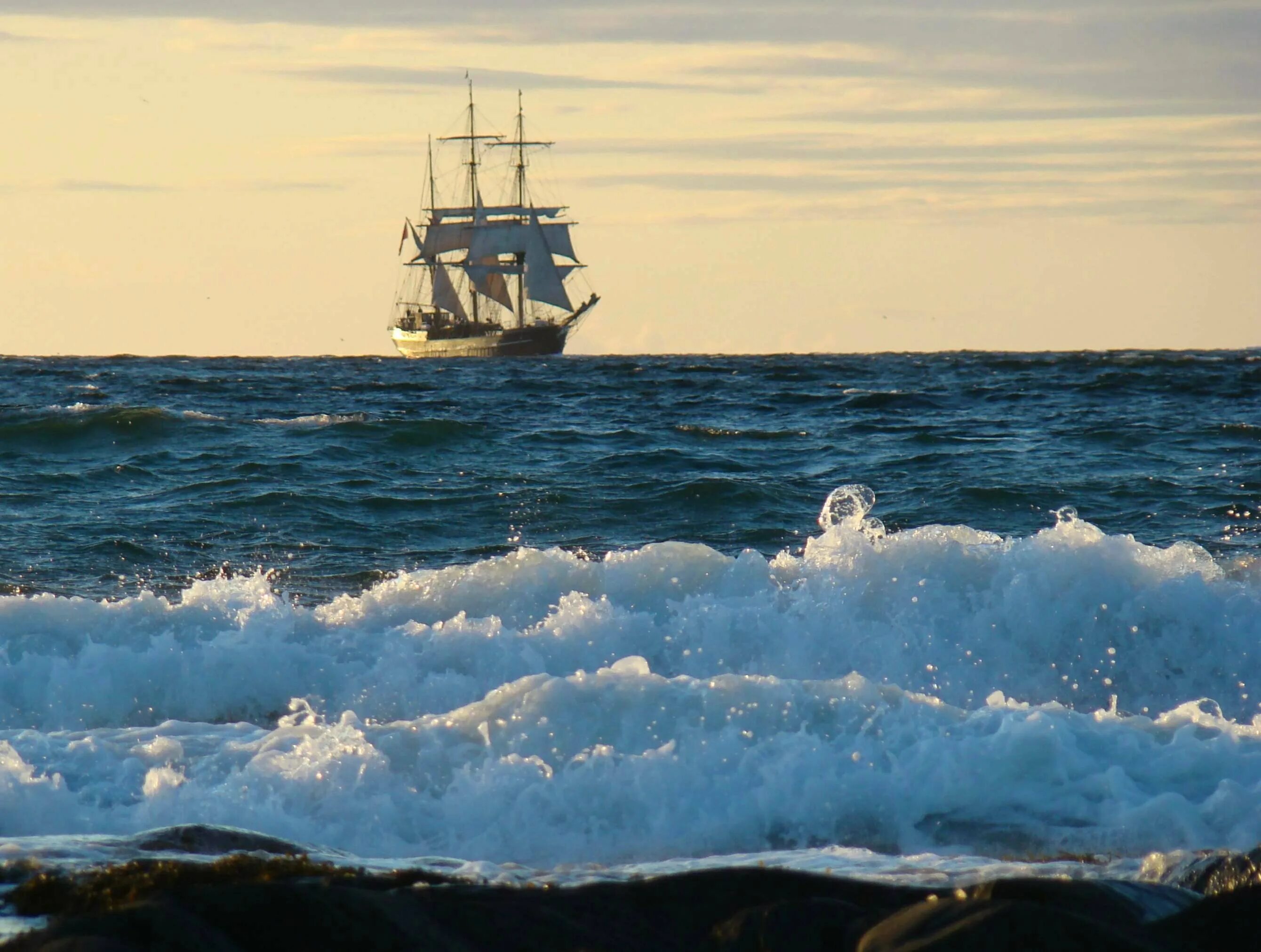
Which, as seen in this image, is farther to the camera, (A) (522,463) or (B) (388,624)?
(A) (522,463)

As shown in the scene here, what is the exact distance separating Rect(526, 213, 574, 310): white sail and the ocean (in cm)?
7865

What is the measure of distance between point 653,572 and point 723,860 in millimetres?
4811

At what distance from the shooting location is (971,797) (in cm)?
594

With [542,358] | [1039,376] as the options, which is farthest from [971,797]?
[542,358]

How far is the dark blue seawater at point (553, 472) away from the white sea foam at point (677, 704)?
6.20ft

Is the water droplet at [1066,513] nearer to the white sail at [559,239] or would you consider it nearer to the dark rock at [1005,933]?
the dark rock at [1005,933]

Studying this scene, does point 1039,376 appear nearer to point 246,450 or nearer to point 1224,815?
point 246,450

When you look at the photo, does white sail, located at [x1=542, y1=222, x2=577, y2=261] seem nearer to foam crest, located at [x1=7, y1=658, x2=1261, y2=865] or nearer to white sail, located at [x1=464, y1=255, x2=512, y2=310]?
white sail, located at [x1=464, y1=255, x2=512, y2=310]

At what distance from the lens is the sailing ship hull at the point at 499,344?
313 ft

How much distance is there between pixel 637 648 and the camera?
9.12 metres

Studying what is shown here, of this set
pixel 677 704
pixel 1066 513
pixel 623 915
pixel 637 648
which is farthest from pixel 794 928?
pixel 1066 513

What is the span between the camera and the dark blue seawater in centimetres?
1233

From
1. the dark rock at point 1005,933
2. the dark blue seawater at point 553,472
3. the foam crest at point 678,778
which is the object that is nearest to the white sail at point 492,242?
the dark blue seawater at point 553,472

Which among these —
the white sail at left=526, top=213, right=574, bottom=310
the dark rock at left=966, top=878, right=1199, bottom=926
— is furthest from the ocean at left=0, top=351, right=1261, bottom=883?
the white sail at left=526, top=213, right=574, bottom=310
